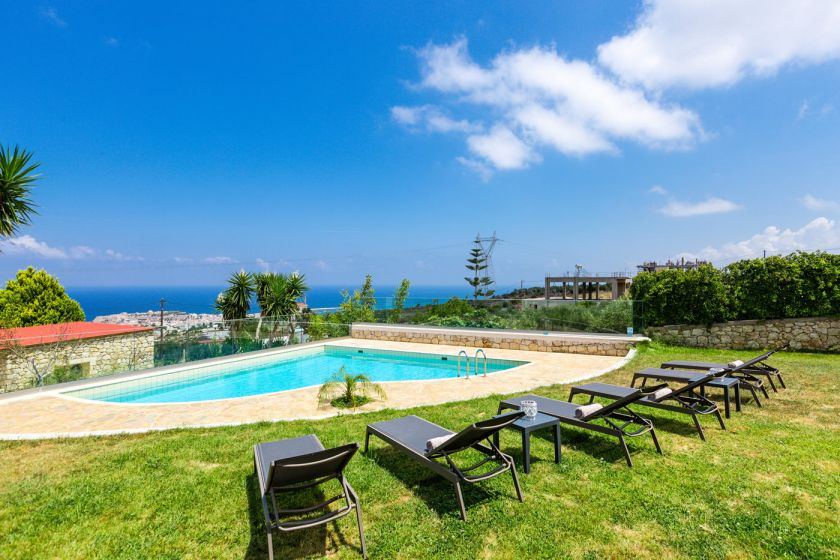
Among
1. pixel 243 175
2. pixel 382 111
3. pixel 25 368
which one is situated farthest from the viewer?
pixel 243 175

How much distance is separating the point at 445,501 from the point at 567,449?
1.82m

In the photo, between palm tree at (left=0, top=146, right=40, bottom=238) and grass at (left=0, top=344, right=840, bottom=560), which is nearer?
grass at (left=0, top=344, right=840, bottom=560)

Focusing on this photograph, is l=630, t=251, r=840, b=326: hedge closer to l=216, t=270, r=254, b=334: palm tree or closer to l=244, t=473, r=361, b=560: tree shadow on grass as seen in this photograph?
l=244, t=473, r=361, b=560: tree shadow on grass

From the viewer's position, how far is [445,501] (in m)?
3.42

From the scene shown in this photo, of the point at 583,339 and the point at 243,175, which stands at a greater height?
the point at 243,175

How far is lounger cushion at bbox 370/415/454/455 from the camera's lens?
12.6 feet

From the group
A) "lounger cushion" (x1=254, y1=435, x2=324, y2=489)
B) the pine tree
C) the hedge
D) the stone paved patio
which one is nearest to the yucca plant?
the stone paved patio

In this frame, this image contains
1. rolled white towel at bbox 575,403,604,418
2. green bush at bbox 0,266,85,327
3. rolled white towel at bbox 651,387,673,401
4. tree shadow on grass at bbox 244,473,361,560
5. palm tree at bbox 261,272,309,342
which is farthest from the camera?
green bush at bbox 0,266,85,327

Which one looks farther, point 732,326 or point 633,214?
point 633,214

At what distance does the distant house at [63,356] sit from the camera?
8.11 meters

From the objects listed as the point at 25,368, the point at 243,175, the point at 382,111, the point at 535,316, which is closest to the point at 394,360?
the point at 535,316

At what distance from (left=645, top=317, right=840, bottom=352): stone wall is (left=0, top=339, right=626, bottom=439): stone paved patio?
519 cm

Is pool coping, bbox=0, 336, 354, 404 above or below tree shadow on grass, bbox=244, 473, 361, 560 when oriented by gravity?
above

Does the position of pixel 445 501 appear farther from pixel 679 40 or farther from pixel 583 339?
pixel 679 40
